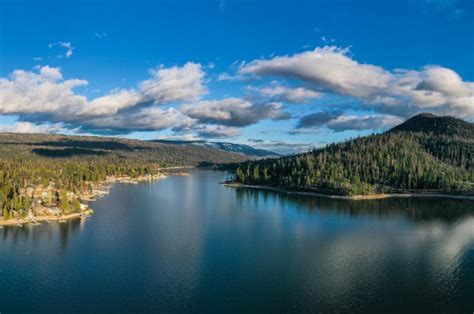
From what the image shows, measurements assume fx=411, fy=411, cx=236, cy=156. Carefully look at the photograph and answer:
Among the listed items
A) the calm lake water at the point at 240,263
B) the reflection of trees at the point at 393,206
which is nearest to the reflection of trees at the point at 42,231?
the calm lake water at the point at 240,263

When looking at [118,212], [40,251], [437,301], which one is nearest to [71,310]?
[40,251]

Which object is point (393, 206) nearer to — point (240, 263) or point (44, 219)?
point (240, 263)

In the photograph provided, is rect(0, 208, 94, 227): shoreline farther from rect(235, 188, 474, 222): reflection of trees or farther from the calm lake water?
rect(235, 188, 474, 222): reflection of trees

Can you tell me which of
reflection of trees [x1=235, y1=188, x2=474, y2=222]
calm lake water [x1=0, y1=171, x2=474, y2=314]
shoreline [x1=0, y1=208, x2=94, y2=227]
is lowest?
calm lake water [x1=0, y1=171, x2=474, y2=314]

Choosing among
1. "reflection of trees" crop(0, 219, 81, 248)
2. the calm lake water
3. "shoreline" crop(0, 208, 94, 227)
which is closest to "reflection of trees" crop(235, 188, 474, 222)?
the calm lake water

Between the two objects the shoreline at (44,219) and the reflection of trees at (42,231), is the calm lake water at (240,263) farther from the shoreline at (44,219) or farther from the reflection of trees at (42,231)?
the shoreline at (44,219)

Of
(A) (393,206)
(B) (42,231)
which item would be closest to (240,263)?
(B) (42,231)
